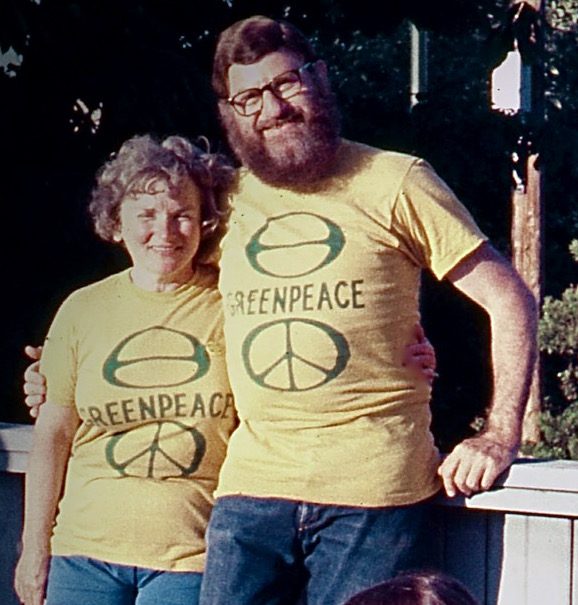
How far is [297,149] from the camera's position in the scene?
115 inches

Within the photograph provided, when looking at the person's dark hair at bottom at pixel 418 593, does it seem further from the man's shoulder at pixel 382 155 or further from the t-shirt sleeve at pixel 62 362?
the t-shirt sleeve at pixel 62 362

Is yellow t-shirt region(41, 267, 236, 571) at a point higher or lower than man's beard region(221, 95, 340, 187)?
lower

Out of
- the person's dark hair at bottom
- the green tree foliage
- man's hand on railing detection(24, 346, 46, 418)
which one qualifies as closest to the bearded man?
man's hand on railing detection(24, 346, 46, 418)

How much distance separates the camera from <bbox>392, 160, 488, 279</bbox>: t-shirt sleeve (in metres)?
2.81

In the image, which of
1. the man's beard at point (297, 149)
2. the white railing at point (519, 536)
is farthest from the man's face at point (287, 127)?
the white railing at point (519, 536)

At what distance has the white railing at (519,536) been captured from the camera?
115 inches

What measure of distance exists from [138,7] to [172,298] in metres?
2.17

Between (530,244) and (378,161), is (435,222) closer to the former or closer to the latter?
(378,161)

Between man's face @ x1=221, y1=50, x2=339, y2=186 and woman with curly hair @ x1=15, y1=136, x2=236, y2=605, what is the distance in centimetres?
15

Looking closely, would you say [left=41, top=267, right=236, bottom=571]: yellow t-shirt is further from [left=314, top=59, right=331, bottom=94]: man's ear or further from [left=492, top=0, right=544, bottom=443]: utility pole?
[left=492, top=0, right=544, bottom=443]: utility pole

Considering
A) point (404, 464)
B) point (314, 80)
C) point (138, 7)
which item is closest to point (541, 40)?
point (138, 7)

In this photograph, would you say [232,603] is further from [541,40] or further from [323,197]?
[541,40]

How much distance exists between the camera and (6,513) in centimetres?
355

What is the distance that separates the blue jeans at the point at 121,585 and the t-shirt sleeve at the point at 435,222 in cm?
83
